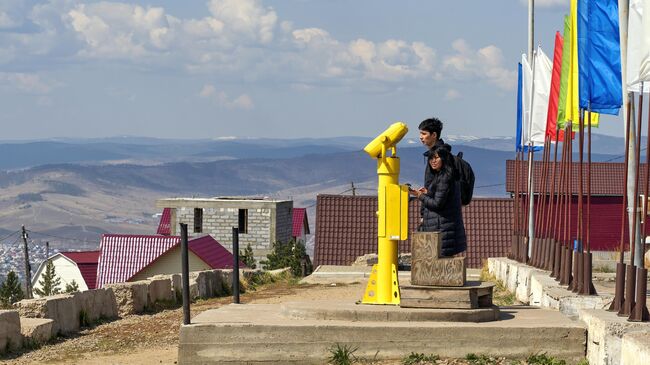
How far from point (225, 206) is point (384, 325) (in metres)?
86.2

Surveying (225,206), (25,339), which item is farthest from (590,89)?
(225,206)

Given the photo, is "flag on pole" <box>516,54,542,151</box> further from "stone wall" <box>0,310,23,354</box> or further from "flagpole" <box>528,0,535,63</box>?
"stone wall" <box>0,310,23,354</box>

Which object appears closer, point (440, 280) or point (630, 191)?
point (440, 280)

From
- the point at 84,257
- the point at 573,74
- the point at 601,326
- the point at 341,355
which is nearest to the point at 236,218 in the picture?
the point at 84,257

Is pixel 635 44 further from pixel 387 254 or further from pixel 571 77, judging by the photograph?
pixel 571 77

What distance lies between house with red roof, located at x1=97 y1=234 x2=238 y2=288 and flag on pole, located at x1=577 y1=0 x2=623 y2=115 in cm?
4414

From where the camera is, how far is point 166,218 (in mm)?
101250

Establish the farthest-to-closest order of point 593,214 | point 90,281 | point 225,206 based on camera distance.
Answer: point 225,206
point 90,281
point 593,214

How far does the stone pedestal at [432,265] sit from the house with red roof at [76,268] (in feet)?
228

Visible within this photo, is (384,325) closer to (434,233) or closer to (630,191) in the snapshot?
(434,233)

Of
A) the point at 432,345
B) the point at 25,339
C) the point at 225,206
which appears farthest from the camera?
the point at 225,206

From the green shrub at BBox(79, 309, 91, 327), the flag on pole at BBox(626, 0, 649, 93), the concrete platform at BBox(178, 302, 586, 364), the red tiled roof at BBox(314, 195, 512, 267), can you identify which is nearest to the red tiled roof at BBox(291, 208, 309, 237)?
the red tiled roof at BBox(314, 195, 512, 267)

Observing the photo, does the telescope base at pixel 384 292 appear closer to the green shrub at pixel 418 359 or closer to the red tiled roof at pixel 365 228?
the green shrub at pixel 418 359

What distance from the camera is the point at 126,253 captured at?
6688cm
